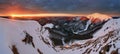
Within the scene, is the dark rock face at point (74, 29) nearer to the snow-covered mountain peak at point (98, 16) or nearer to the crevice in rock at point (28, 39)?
the snow-covered mountain peak at point (98, 16)

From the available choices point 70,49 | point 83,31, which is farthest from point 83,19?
point 70,49

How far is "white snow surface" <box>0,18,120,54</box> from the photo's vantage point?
8.07 ft

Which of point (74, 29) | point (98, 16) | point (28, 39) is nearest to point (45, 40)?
point (28, 39)

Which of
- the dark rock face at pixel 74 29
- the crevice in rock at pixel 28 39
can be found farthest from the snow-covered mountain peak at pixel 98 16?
the crevice in rock at pixel 28 39

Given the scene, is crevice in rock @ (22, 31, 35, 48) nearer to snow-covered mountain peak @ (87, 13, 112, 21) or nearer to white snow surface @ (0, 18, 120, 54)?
white snow surface @ (0, 18, 120, 54)

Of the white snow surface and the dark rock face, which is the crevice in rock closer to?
the white snow surface

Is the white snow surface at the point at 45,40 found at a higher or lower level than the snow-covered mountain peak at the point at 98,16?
lower

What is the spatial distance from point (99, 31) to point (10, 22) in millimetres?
721

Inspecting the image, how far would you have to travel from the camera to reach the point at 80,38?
248 cm

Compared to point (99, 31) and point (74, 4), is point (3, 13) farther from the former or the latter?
point (99, 31)

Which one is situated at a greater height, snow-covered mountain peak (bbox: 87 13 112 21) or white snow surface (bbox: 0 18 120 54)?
snow-covered mountain peak (bbox: 87 13 112 21)

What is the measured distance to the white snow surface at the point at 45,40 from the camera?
2.46 meters

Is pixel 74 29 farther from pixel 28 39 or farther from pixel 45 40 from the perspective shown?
pixel 28 39

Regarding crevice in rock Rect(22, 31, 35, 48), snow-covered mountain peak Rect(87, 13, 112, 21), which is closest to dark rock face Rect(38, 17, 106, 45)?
snow-covered mountain peak Rect(87, 13, 112, 21)
